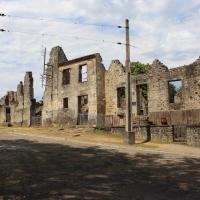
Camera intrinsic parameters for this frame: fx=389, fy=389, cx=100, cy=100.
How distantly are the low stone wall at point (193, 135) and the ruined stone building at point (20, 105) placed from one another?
25.7 metres

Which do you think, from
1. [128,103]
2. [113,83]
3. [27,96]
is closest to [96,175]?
[128,103]

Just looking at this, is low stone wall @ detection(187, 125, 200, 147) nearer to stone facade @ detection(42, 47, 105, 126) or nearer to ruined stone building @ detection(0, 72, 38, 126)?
stone facade @ detection(42, 47, 105, 126)

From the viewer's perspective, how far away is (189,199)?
10.6 meters

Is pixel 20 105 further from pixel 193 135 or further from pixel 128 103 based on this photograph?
pixel 193 135

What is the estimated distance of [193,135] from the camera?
2295cm

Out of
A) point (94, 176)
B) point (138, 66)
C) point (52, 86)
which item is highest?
point (138, 66)

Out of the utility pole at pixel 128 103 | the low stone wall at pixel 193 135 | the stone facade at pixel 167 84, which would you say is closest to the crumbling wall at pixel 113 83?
the stone facade at pixel 167 84

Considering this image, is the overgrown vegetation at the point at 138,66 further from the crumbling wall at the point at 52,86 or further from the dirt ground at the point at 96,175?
the dirt ground at the point at 96,175

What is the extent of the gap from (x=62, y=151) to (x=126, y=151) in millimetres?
3354

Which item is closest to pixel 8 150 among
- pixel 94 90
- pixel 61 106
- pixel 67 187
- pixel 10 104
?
pixel 67 187

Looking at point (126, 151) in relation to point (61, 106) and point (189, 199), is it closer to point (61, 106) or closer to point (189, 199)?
point (189, 199)

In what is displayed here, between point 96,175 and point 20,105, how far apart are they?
120 feet

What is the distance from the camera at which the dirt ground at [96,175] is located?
1091 cm

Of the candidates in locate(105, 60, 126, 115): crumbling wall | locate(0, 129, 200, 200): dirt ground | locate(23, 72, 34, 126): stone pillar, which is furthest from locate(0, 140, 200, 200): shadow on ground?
locate(23, 72, 34, 126): stone pillar
